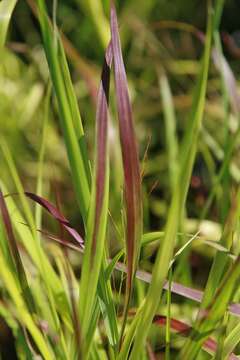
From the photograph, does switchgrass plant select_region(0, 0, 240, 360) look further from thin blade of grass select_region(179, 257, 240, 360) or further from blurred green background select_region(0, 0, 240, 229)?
blurred green background select_region(0, 0, 240, 229)

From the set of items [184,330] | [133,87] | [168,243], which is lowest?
[133,87]

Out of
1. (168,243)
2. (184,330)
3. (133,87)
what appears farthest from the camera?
(133,87)

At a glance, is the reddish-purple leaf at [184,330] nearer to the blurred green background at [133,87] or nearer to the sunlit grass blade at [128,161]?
the sunlit grass blade at [128,161]

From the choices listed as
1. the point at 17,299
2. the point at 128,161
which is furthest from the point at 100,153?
the point at 17,299

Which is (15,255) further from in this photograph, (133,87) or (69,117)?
(133,87)

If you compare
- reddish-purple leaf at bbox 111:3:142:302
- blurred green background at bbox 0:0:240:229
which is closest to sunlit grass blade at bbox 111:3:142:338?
reddish-purple leaf at bbox 111:3:142:302

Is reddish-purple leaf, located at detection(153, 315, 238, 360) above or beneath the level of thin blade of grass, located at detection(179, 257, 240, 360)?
beneath

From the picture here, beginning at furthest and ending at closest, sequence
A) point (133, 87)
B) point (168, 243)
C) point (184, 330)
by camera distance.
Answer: point (133, 87) → point (184, 330) → point (168, 243)

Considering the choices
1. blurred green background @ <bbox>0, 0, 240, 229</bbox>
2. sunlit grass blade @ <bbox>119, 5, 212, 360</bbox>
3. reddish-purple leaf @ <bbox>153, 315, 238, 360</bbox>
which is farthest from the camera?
blurred green background @ <bbox>0, 0, 240, 229</bbox>

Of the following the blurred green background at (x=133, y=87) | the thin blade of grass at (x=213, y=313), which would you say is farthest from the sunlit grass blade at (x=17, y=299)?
the blurred green background at (x=133, y=87)
